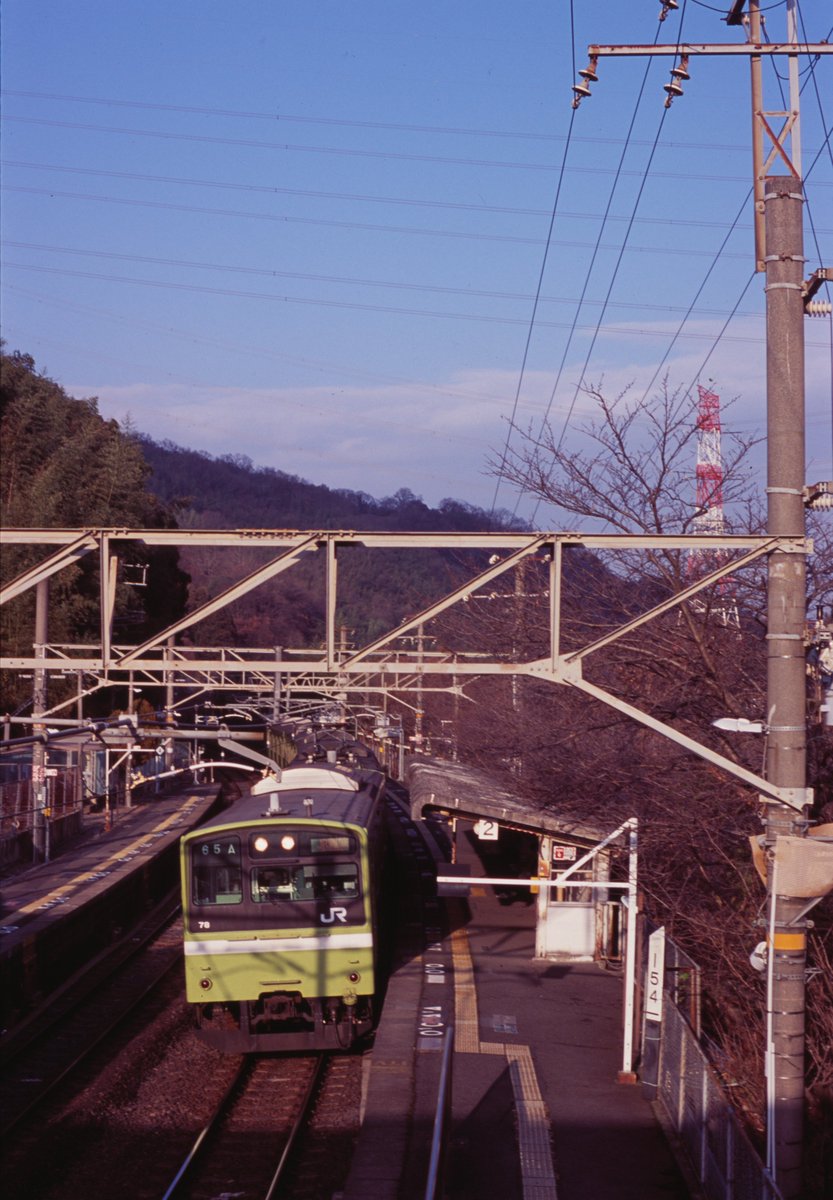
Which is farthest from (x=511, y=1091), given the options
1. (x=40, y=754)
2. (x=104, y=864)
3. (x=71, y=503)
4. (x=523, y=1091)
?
(x=71, y=503)

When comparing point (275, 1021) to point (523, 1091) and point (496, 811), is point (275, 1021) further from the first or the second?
point (496, 811)

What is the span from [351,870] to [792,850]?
5.25 metres

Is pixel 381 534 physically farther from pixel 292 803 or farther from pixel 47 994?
pixel 47 994

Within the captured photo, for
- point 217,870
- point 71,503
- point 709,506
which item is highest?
point 71,503

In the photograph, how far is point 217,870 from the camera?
36.3 ft

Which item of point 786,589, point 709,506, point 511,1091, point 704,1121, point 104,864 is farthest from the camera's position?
point 104,864

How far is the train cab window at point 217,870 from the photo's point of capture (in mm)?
11031

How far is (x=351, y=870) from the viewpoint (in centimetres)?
1114

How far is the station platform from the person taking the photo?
291 inches

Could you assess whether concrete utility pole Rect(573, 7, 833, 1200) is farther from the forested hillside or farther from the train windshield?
the forested hillside

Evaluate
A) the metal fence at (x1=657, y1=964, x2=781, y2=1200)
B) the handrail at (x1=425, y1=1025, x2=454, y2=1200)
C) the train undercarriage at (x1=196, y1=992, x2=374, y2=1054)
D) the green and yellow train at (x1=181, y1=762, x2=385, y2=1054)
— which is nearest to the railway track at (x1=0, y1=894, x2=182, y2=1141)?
the train undercarriage at (x1=196, y1=992, x2=374, y2=1054)

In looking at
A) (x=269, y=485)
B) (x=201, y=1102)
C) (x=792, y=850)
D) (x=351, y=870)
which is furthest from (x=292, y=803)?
(x=269, y=485)

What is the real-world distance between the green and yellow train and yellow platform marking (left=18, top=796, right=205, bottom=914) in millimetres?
6534

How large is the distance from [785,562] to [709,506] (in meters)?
3.89
